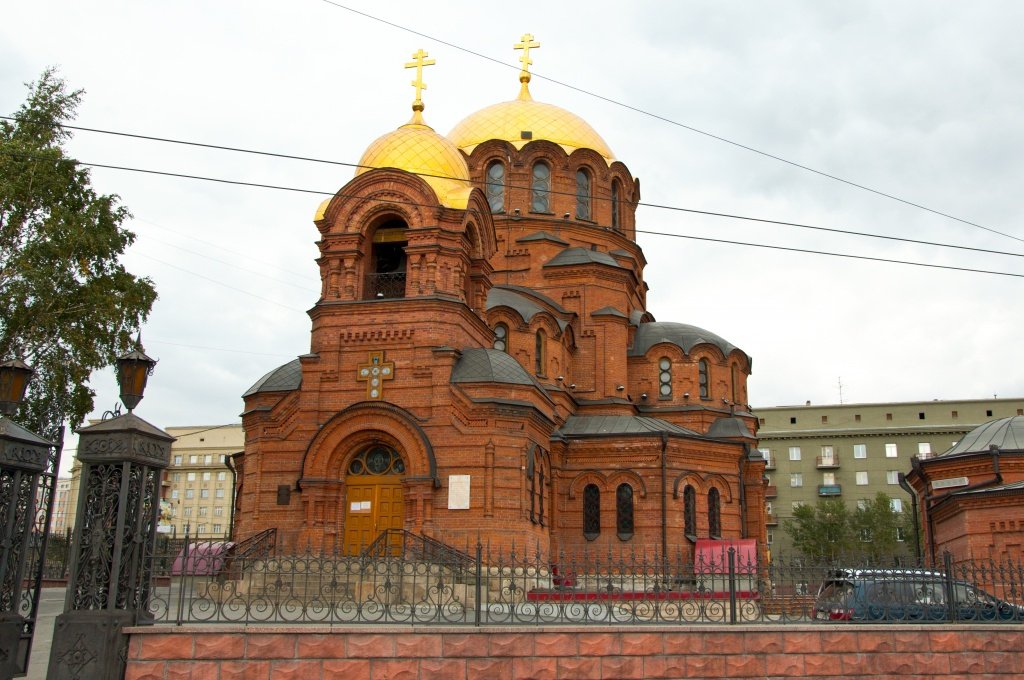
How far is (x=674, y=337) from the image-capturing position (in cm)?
2836

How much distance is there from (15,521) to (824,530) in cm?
3834

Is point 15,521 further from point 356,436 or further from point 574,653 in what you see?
point 356,436

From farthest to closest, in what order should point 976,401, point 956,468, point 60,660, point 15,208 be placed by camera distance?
point 976,401, point 956,468, point 15,208, point 60,660

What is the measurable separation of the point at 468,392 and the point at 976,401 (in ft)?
129

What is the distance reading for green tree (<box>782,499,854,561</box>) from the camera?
42344mm

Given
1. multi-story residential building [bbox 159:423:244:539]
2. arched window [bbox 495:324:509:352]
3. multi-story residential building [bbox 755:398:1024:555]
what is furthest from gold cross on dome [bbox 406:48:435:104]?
multi-story residential building [bbox 159:423:244:539]

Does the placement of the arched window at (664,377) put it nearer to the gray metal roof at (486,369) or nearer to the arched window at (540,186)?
the arched window at (540,186)

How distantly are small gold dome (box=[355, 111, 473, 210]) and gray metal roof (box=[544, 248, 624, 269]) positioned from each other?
657 cm

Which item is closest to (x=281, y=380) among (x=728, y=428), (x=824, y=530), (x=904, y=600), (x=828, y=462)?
(x=728, y=428)

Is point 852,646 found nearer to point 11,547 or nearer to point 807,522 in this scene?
point 11,547

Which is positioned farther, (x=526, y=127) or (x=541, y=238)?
(x=526, y=127)

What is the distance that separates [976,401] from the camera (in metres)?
50.6

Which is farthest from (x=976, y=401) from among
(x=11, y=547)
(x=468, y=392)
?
(x=11, y=547)

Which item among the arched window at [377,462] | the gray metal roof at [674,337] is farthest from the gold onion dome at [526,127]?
the arched window at [377,462]
